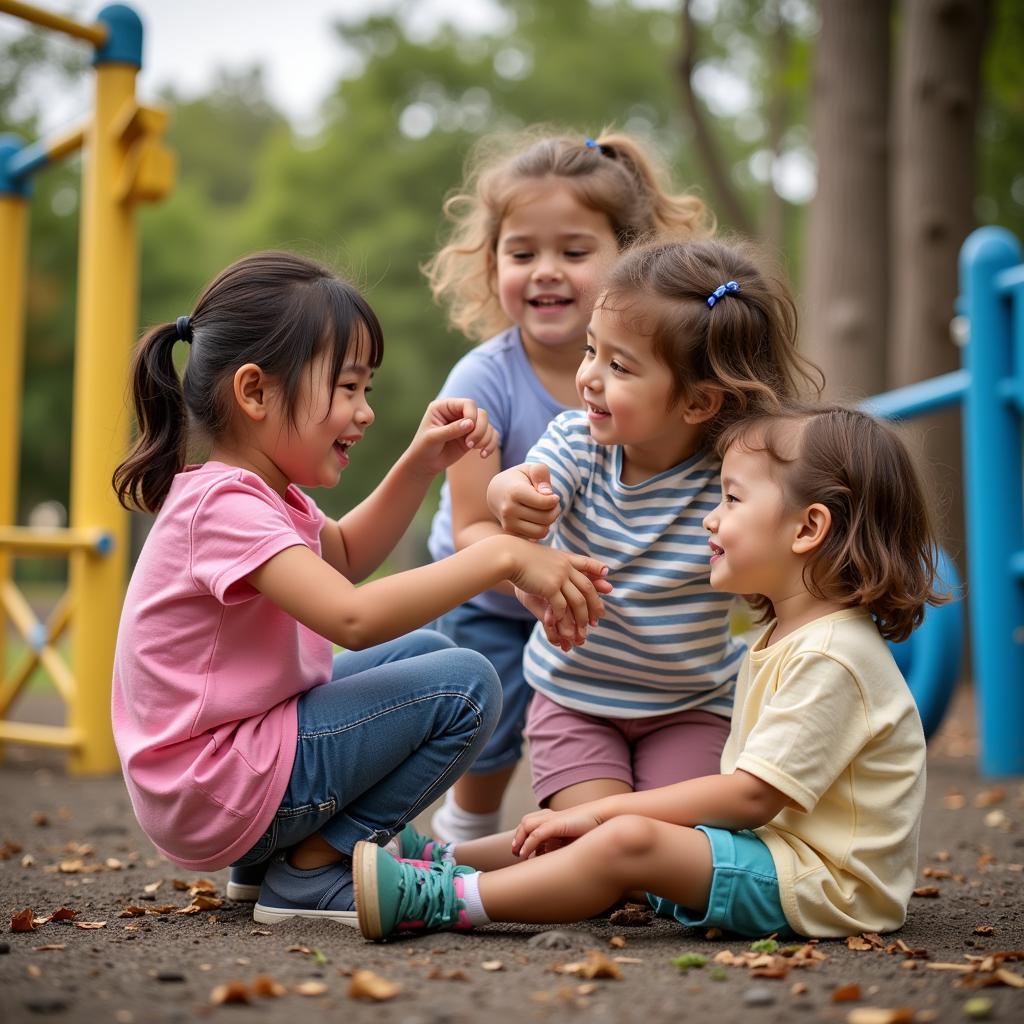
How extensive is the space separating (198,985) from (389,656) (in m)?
1.02

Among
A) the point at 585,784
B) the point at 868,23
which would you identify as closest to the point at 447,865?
the point at 585,784

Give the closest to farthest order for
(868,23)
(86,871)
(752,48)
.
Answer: (86,871)
(868,23)
(752,48)

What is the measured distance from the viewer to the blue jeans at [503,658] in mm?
3461

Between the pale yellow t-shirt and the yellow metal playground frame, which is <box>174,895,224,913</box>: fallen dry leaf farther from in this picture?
the yellow metal playground frame

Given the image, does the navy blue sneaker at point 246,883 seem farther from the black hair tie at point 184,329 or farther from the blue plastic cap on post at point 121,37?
the blue plastic cap on post at point 121,37

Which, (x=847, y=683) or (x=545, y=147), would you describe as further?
(x=545, y=147)

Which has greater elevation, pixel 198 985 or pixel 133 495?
pixel 133 495

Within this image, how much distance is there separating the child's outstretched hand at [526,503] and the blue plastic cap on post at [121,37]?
3.45 meters

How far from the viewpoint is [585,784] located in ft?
9.50

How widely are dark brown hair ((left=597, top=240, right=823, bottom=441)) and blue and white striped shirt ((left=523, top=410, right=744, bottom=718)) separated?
7.5 inches

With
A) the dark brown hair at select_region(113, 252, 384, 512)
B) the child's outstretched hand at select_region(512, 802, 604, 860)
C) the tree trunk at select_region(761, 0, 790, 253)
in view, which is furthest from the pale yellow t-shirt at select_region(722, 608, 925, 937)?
the tree trunk at select_region(761, 0, 790, 253)

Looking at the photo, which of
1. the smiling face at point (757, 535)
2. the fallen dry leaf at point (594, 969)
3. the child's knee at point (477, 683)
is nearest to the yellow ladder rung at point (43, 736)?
the child's knee at point (477, 683)

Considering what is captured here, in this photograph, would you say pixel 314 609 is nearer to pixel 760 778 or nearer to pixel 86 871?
pixel 760 778

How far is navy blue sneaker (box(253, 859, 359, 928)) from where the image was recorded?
8.38ft
